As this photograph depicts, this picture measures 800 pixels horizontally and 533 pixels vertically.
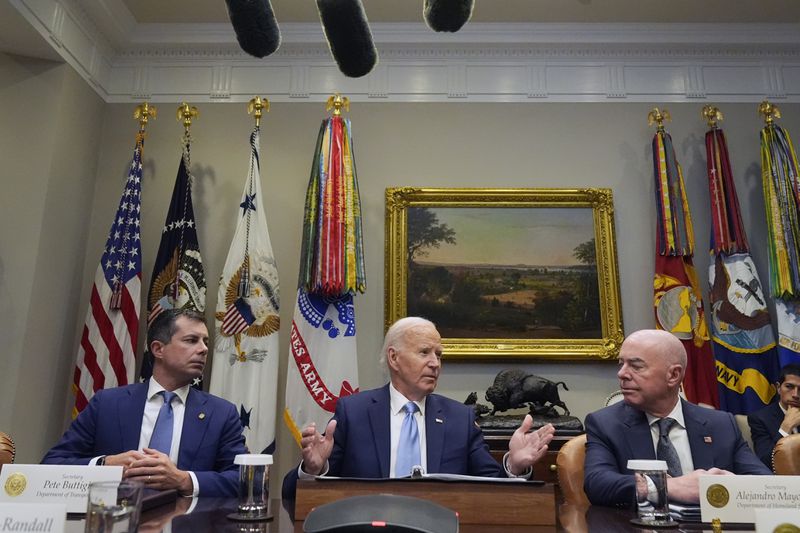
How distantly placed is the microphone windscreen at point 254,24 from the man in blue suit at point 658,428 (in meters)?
1.65

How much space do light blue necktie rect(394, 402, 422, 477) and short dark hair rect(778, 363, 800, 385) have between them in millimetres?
2592

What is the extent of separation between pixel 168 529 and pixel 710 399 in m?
3.74

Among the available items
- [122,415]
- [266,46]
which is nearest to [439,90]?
[122,415]

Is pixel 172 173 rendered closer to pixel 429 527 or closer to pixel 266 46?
pixel 266 46

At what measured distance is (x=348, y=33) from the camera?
1142mm

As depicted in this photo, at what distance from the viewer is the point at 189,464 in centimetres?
255

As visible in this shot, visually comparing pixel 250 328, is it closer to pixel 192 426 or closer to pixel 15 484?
pixel 192 426

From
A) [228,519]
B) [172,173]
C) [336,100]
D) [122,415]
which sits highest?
[336,100]

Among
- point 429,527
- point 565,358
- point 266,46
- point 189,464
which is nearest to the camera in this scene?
point 429,527

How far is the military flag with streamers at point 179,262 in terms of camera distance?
4.16 m

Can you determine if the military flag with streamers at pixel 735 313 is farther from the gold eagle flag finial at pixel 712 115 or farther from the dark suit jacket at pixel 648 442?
the dark suit jacket at pixel 648 442

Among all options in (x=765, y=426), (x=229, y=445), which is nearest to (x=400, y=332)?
(x=229, y=445)

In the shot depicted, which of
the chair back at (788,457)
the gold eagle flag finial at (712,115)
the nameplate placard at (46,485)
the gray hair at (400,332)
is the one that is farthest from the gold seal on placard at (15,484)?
the gold eagle flag finial at (712,115)

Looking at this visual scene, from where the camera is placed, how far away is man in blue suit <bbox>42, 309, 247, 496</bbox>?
257 cm
